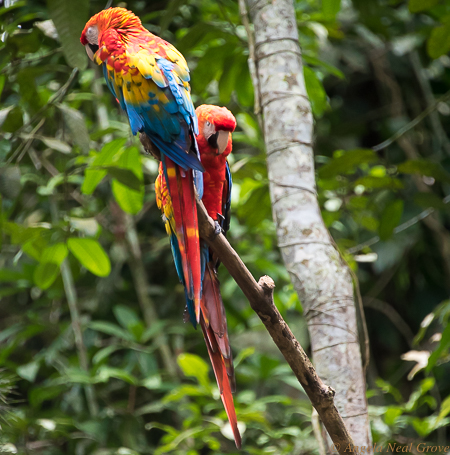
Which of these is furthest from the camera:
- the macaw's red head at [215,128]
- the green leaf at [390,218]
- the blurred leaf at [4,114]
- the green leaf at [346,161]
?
the green leaf at [390,218]

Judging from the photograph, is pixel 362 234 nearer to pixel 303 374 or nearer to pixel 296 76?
pixel 296 76

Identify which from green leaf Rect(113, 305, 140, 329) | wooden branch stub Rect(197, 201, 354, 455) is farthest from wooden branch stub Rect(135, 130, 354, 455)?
green leaf Rect(113, 305, 140, 329)

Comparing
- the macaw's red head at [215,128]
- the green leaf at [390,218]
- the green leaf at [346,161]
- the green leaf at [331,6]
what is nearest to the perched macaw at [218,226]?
the macaw's red head at [215,128]

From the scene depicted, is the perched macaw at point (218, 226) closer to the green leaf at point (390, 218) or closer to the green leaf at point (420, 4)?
the green leaf at point (390, 218)

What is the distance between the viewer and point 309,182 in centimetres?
126

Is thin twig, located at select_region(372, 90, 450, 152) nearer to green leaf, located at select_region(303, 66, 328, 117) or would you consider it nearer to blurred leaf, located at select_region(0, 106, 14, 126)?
green leaf, located at select_region(303, 66, 328, 117)

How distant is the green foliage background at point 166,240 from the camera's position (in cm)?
152

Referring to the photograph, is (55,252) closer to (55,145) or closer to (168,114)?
(55,145)

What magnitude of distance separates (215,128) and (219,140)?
0.03 m

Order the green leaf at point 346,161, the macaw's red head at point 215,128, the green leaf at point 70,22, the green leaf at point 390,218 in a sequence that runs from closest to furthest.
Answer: the macaw's red head at point 215,128, the green leaf at point 70,22, the green leaf at point 346,161, the green leaf at point 390,218

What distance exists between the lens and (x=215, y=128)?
1105 millimetres

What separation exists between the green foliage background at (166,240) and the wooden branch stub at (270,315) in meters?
0.45

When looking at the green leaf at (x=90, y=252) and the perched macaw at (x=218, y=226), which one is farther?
the green leaf at (x=90, y=252)

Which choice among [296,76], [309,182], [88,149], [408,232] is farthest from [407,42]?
[88,149]
